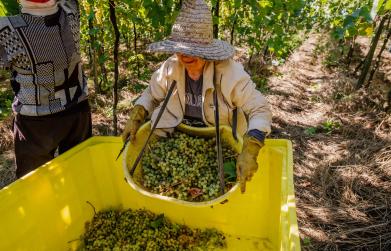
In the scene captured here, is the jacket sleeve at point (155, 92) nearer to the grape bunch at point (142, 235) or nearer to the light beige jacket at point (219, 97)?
the light beige jacket at point (219, 97)

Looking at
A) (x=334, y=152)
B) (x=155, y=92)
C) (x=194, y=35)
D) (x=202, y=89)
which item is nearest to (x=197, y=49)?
(x=194, y=35)

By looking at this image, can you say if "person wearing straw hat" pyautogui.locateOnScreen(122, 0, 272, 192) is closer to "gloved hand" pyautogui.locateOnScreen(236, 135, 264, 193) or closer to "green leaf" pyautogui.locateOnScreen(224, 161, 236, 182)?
"gloved hand" pyautogui.locateOnScreen(236, 135, 264, 193)

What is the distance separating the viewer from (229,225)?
2.38m

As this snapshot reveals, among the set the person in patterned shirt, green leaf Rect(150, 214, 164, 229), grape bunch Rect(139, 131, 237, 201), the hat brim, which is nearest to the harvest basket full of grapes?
grape bunch Rect(139, 131, 237, 201)

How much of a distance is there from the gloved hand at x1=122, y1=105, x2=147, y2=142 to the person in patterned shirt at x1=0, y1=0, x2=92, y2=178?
1.61ft

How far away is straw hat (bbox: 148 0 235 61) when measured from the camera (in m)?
1.89

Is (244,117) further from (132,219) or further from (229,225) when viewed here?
(132,219)

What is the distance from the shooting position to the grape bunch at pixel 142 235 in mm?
2287

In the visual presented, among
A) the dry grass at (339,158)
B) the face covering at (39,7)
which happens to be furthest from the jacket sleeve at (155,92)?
the dry grass at (339,158)

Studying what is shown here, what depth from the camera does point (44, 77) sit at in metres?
2.24

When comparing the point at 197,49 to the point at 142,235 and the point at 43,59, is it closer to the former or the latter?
the point at 43,59

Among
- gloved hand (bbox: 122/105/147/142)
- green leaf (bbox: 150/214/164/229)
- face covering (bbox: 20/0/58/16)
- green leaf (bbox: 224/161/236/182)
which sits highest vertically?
face covering (bbox: 20/0/58/16)

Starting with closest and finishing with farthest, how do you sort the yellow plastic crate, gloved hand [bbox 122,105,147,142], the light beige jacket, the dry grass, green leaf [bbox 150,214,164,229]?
the yellow plastic crate → the light beige jacket → gloved hand [bbox 122,105,147,142] → green leaf [bbox 150,214,164,229] → the dry grass

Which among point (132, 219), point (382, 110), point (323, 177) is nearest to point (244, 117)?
point (132, 219)
